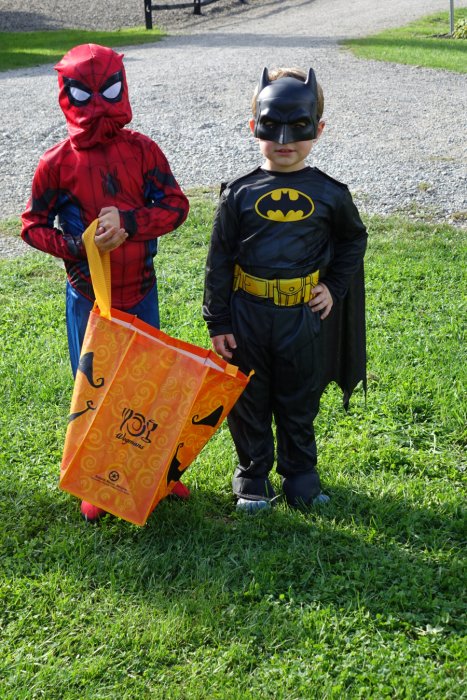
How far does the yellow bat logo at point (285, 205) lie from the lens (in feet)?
9.73

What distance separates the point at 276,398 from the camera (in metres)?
3.30

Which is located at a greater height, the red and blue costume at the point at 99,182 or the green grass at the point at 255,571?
the red and blue costume at the point at 99,182

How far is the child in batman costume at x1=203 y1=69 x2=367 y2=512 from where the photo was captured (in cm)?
297

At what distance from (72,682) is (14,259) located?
419 cm

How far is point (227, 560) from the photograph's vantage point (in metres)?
3.08

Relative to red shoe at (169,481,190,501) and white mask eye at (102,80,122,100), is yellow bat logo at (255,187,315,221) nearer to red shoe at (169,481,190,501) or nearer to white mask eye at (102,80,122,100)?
white mask eye at (102,80,122,100)

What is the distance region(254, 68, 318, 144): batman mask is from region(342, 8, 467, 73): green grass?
10.9m

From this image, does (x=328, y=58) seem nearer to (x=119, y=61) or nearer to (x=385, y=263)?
(x=385, y=263)

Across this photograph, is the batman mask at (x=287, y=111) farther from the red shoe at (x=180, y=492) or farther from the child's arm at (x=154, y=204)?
the red shoe at (x=180, y=492)

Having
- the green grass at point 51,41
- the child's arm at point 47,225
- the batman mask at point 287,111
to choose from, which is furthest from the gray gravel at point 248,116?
the batman mask at point 287,111

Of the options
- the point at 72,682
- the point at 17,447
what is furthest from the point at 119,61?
the point at 72,682

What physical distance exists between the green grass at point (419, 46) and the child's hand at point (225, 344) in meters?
11.0

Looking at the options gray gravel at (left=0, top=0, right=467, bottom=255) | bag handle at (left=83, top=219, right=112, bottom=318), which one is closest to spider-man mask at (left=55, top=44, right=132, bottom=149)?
bag handle at (left=83, top=219, right=112, bottom=318)

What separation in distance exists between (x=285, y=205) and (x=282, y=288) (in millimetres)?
295
